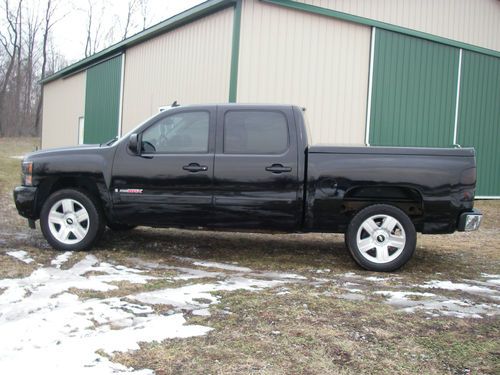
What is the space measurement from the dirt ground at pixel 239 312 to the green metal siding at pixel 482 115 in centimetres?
813

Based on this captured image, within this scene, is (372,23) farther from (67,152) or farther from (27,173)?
(27,173)

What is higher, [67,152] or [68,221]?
[67,152]

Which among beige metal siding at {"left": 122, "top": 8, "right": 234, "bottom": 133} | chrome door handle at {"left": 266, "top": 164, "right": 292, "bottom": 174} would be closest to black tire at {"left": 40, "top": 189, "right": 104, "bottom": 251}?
chrome door handle at {"left": 266, "top": 164, "right": 292, "bottom": 174}

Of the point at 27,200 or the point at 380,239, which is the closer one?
the point at 380,239

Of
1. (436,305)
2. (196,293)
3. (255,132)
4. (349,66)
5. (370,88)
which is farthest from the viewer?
(370,88)

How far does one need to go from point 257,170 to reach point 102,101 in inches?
555

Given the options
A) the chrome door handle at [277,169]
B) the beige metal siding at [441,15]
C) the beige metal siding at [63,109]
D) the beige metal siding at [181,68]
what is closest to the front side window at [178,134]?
the chrome door handle at [277,169]

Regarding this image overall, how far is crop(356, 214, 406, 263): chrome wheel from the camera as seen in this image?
5.77 metres

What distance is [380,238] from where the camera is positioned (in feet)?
19.1

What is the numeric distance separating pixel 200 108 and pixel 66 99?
19142mm

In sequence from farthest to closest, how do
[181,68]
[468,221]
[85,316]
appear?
1. [181,68]
2. [468,221]
3. [85,316]

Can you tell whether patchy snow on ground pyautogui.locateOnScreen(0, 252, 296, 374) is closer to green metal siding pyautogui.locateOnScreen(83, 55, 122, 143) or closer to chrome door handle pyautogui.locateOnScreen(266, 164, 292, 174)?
chrome door handle pyautogui.locateOnScreen(266, 164, 292, 174)

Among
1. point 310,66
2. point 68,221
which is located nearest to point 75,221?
point 68,221

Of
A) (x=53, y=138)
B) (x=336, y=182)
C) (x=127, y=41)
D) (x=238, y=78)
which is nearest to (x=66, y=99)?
(x=53, y=138)
